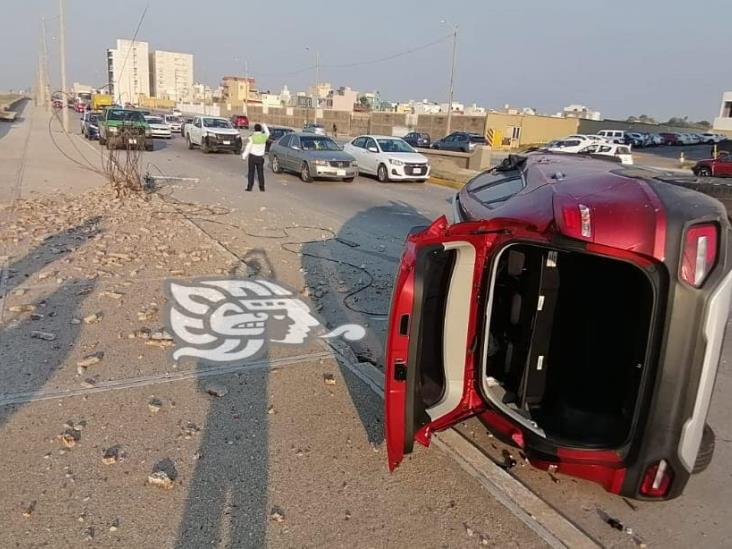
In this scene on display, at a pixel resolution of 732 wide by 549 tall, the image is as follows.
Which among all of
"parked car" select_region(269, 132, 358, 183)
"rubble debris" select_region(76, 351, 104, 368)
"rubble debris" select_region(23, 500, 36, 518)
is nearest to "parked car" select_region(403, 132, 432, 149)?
"parked car" select_region(269, 132, 358, 183)

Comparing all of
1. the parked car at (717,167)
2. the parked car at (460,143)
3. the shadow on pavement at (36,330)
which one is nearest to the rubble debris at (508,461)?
the shadow on pavement at (36,330)

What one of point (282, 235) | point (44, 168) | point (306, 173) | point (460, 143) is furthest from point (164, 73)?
point (282, 235)

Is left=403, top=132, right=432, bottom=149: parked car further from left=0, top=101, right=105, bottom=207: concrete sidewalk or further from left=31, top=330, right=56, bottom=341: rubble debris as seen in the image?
left=31, top=330, right=56, bottom=341: rubble debris

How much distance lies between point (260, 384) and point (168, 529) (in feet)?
5.34

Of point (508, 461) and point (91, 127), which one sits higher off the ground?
point (91, 127)

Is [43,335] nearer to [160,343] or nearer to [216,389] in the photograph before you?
[160,343]

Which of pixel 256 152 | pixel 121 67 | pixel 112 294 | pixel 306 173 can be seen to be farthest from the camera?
pixel 306 173

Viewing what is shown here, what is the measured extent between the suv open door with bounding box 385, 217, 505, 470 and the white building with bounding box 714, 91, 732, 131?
8840cm

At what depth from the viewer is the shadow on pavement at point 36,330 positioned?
13.8 ft

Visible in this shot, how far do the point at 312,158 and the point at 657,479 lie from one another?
54.1 feet

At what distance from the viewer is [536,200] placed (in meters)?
3.13

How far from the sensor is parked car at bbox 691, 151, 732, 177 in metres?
26.8

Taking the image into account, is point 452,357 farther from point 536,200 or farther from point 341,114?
point 341,114

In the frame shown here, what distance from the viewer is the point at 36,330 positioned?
5.09 m
